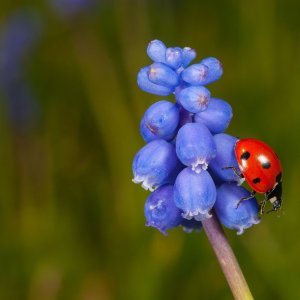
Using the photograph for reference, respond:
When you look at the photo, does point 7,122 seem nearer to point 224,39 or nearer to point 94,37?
point 94,37

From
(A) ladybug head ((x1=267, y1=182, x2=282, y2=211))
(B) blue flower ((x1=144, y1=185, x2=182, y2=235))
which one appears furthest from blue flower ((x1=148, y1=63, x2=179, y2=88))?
(A) ladybug head ((x1=267, y1=182, x2=282, y2=211))

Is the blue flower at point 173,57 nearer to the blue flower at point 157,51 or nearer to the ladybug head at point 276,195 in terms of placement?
the blue flower at point 157,51

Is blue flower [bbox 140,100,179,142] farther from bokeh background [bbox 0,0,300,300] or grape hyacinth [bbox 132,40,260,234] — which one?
bokeh background [bbox 0,0,300,300]

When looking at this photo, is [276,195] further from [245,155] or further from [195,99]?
[195,99]

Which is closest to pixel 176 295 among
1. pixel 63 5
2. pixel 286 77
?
pixel 286 77

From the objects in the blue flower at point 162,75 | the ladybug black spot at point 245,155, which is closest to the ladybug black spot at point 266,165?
the ladybug black spot at point 245,155

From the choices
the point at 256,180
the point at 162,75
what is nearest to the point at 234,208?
the point at 256,180
